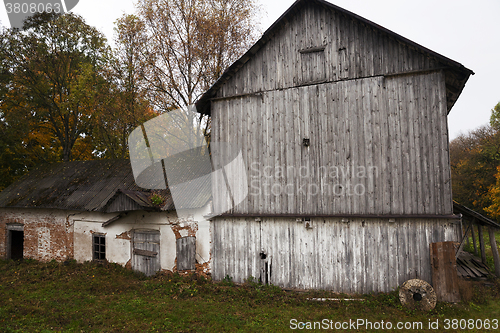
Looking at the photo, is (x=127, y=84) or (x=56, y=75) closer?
(x=127, y=84)

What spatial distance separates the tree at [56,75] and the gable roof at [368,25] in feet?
38.4

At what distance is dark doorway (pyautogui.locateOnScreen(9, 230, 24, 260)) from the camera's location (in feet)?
48.8

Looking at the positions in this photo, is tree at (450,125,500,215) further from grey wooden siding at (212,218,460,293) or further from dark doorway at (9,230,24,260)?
dark doorway at (9,230,24,260)

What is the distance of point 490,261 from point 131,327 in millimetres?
14656

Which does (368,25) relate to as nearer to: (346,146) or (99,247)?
(346,146)

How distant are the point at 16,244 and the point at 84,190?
574cm

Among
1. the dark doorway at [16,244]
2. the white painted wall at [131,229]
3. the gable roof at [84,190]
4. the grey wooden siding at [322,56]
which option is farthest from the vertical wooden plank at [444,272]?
the dark doorway at [16,244]

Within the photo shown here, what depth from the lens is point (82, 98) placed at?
20.4m

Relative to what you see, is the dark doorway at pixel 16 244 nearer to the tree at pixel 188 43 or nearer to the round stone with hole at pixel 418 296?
the tree at pixel 188 43

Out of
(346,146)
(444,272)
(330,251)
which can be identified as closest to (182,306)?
(330,251)

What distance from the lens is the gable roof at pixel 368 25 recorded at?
27.6ft

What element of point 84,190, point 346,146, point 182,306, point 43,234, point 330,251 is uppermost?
point 346,146

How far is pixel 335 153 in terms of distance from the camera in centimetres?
926

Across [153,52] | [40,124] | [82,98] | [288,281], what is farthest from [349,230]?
[40,124]
